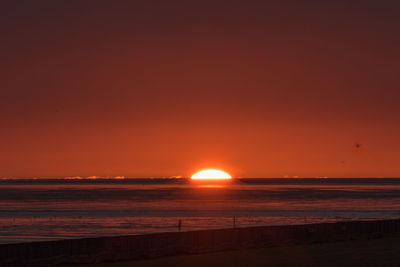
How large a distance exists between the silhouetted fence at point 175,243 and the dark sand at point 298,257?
0.45 meters

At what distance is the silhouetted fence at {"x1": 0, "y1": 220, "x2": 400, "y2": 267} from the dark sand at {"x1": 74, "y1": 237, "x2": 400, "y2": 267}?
1.49ft

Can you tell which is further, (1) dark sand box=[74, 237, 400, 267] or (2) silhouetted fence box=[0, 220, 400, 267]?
(1) dark sand box=[74, 237, 400, 267]

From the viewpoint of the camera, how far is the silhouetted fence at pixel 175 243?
20.6 m

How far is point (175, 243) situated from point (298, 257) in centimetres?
434

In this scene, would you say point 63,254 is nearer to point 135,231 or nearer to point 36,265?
point 36,265

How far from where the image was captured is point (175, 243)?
948 inches

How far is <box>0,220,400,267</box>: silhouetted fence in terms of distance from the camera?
2058cm

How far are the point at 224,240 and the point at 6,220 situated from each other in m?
46.7

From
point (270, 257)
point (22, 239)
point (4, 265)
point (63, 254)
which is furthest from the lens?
point (22, 239)

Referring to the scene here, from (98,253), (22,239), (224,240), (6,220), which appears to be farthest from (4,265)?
(6,220)

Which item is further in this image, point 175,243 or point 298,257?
point 175,243

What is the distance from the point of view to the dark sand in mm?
21469

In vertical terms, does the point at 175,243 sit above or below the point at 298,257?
above

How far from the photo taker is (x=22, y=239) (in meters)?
45.8
